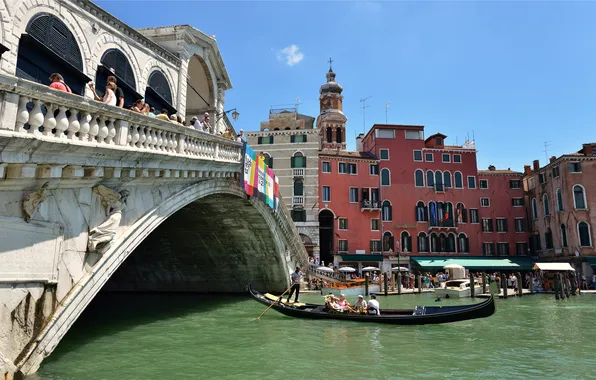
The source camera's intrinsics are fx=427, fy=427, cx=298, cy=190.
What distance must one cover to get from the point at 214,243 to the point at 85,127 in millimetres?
12055

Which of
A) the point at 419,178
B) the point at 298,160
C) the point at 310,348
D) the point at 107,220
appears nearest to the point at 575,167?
the point at 419,178

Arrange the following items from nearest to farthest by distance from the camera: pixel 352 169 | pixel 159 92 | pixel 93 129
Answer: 1. pixel 93 129
2. pixel 159 92
3. pixel 352 169

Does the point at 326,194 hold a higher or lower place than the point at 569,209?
higher

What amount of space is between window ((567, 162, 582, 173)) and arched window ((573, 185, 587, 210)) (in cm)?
103

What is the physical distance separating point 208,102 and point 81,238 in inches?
424

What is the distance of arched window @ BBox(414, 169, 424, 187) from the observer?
102ft

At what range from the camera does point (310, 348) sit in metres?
8.52

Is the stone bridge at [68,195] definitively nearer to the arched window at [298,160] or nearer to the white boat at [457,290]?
the white boat at [457,290]

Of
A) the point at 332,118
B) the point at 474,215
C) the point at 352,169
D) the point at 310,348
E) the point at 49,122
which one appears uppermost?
the point at 332,118

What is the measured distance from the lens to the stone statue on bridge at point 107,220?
6355 mm

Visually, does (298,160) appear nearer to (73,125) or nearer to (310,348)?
(310,348)

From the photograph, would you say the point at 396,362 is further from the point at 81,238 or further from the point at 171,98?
the point at 171,98

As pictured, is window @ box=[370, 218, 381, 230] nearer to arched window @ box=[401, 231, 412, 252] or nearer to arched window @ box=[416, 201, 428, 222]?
arched window @ box=[401, 231, 412, 252]

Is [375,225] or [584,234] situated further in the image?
[375,225]
